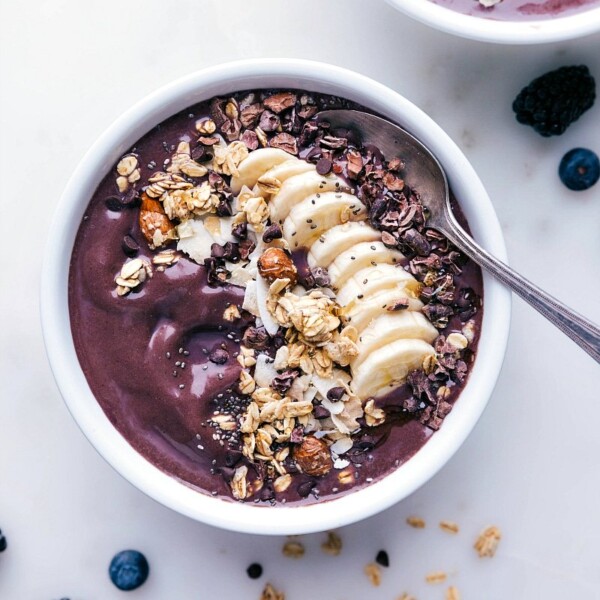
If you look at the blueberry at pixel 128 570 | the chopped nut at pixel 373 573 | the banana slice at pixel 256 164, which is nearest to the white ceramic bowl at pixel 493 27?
the banana slice at pixel 256 164

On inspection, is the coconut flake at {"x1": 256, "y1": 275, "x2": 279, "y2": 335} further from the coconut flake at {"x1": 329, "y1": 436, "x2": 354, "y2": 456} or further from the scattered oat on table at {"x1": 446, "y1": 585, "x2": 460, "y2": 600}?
the scattered oat on table at {"x1": 446, "y1": 585, "x2": 460, "y2": 600}

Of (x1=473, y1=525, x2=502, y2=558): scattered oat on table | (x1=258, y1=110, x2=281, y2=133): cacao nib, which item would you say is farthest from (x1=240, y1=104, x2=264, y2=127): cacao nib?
(x1=473, y1=525, x2=502, y2=558): scattered oat on table

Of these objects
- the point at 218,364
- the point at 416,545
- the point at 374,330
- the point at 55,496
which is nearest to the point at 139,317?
the point at 218,364

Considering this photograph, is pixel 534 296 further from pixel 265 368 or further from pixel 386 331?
pixel 265 368

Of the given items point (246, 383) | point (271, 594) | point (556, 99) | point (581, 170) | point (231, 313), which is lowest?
point (271, 594)

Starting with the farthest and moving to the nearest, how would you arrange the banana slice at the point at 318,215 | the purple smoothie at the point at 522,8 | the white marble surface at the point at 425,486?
the white marble surface at the point at 425,486 → the purple smoothie at the point at 522,8 → the banana slice at the point at 318,215

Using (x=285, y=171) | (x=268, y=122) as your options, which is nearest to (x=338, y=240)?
(x=285, y=171)

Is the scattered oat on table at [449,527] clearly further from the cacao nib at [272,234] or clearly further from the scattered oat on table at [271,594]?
the cacao nib at [272,234]
